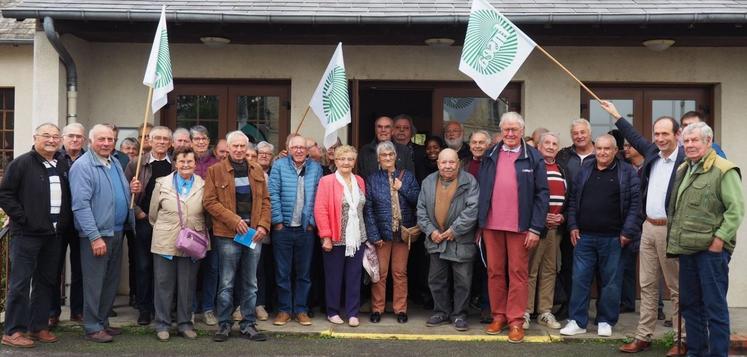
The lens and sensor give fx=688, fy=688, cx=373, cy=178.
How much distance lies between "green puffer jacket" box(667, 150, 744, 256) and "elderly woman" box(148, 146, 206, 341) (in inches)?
158

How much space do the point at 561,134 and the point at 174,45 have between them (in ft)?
15.5

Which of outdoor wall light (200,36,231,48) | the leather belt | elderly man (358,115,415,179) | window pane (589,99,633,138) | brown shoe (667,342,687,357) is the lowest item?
brown shoe (667,342,687,357)

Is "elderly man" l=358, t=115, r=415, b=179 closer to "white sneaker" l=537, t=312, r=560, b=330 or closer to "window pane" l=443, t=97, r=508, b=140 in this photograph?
"window pane" l=443, t=97, r=508, b=140

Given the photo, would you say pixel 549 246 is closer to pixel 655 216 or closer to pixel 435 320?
pixel 655 216

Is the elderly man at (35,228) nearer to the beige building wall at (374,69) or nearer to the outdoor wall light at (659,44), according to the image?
the beige building wall at (374,69)

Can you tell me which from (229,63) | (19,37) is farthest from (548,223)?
(19,37)

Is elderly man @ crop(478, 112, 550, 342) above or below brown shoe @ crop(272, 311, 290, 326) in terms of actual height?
above

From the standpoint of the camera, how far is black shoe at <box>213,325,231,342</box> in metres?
6.16

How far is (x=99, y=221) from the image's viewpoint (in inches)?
235

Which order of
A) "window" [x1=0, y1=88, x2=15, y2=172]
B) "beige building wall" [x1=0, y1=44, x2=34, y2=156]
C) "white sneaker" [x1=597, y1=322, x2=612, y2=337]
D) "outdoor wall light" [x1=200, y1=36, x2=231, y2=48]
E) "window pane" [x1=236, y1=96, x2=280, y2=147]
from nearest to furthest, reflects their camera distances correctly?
"white sneaker" [x1=597, y1=322, x2=612, y2=337] < "outdoor wall light" [x1=200, y1=36, x2=231, y2=48] < "window pane" [x1=236, y1=96, x2=280, y2=147] < "beige building wall" [x1=0, y1=44, x2=34, y2=156] < "window" [x1=0, y1=88, x2=15, y2=172]

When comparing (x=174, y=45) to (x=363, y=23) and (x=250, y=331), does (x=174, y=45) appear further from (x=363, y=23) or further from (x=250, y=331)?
(x=250, y=331)

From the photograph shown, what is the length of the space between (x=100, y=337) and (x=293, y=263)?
186 centimetres

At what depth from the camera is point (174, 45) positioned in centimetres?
820

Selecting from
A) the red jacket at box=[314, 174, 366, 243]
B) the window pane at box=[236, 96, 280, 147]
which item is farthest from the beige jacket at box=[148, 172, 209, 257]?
the window pane at box=[236, 96, 280, 147]
